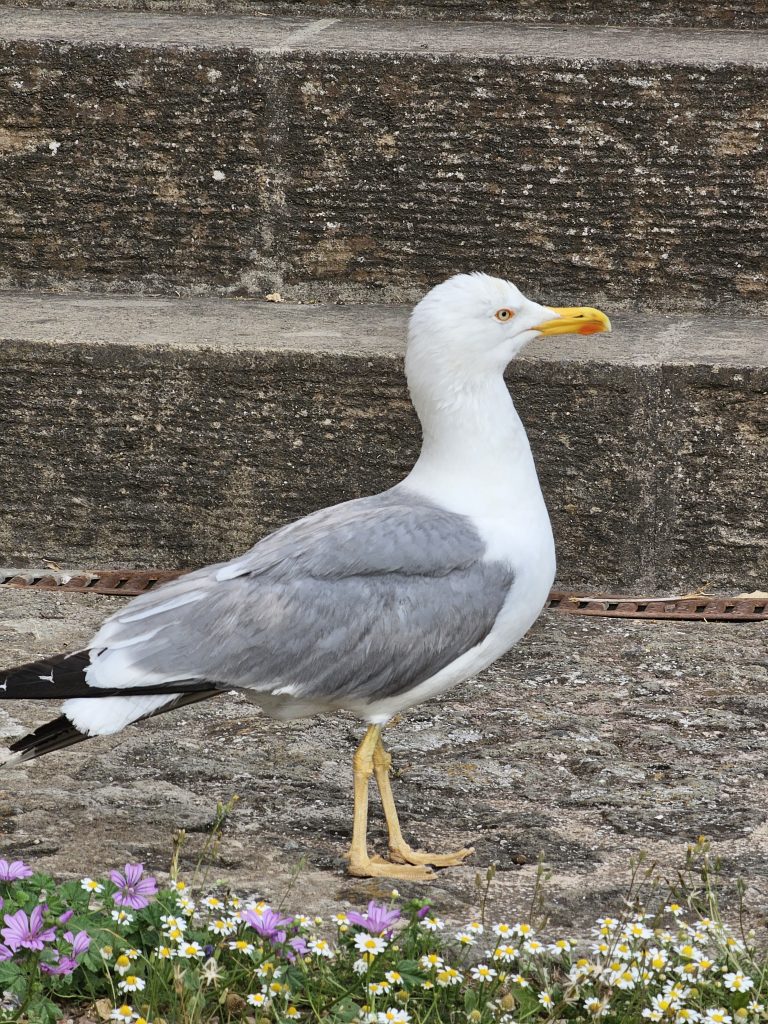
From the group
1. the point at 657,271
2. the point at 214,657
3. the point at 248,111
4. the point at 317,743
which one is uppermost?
the point at 248,111

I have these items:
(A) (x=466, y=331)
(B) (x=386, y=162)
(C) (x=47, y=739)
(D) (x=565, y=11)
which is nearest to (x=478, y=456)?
(A) (x=466, y=331)

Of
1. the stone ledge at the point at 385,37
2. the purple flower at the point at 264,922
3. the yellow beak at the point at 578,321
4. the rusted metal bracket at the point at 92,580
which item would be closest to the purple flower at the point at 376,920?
the purple flower at the point at 264,922

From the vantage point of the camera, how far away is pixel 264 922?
8.05ft

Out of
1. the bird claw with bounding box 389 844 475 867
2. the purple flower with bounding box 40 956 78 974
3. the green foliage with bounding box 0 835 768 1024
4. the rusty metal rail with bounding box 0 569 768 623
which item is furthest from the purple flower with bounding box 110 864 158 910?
the rusty metal rail with bounding box 0 569 768 623

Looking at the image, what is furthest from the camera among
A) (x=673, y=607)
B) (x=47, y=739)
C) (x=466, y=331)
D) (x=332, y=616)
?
(x=673, y=607)

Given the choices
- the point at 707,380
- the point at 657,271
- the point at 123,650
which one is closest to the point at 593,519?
the point at 707,380

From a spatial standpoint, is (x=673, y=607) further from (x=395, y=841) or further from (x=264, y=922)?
(x=264, y=922)

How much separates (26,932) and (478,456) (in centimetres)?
139

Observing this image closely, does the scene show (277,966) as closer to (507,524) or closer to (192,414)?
(507,524)

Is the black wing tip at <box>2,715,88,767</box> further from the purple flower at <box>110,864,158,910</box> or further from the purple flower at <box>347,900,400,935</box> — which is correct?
the purple flower at <box>347,900,400,935</box>

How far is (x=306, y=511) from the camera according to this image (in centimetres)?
461

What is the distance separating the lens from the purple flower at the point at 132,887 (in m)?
2.53

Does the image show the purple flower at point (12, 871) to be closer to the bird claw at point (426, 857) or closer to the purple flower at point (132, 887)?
the purple flower at point (132, 887)

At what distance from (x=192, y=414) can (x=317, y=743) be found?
51.1 inches
